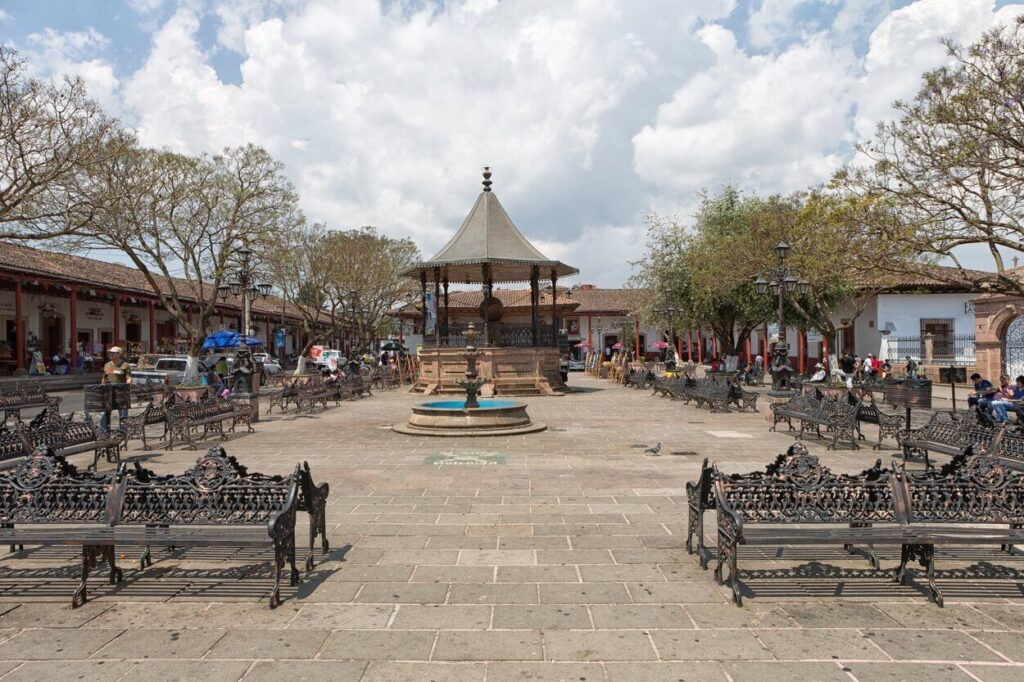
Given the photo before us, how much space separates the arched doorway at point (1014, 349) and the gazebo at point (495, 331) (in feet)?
50.3

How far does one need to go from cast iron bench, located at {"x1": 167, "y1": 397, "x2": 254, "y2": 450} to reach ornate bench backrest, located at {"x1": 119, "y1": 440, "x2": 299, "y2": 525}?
21.3 ft

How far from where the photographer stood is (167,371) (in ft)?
86.8

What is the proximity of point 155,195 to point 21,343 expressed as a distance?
43.4ft

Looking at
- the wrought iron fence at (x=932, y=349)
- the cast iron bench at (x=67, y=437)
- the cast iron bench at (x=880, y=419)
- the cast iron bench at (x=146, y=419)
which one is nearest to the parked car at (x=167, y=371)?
the cast iron bench at (x=146, y=419)

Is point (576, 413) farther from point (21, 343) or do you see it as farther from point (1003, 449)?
point (21, 343)

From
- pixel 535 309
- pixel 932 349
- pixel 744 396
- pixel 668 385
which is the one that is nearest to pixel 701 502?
pixel 744 396

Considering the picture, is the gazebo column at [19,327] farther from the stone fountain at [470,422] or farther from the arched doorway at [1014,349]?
the arched doorway at [1014,349]

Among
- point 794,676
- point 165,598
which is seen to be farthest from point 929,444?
point 165,598

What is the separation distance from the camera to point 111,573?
4.38 metres

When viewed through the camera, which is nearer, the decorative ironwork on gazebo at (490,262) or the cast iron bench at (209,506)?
the cast iron bench at (209,506)

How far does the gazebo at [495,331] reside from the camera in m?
23.0

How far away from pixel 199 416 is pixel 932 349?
29.2m

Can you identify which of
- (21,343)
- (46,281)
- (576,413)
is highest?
(46,281)

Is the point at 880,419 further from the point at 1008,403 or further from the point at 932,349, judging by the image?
the point at 932,349
